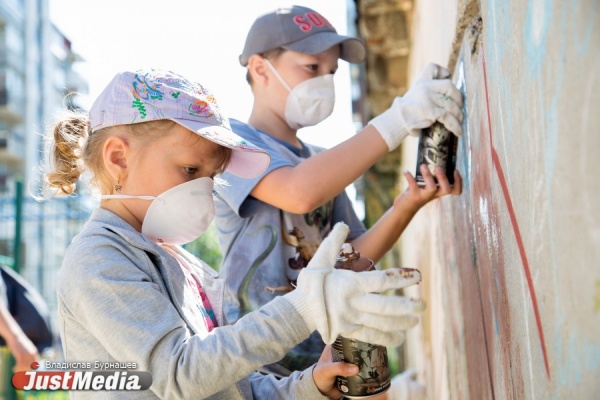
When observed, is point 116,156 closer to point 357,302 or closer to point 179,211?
point 179,211

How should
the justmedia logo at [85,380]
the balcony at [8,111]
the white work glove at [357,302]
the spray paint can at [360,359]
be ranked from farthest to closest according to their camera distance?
the balcony at [8,111] → the spray paint can at [360,359] → the justmedia logo at [85,380] → the white work glove at [357,302]

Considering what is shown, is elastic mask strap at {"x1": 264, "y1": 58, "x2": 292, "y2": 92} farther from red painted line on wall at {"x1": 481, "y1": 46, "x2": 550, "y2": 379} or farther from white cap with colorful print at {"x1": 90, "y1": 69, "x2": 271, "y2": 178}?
red painted line on wall at {"x1": 481, "y1": 46, "x2": 550, "y2": 379}

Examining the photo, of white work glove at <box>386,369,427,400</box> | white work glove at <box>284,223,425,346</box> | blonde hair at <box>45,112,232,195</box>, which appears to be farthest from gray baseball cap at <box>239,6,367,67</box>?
white work glove at <box>386,369,427,400</box>

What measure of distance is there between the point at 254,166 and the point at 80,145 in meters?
0.53

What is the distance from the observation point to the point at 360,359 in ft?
6.00

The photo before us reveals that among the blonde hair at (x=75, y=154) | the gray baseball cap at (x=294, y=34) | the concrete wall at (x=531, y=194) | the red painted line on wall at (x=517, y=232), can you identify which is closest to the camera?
the concrete wall at (x=531, y=194)

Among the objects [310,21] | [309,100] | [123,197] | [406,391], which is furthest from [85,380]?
[406,391]

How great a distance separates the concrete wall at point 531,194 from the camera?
1.01 meters

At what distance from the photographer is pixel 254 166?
2.32 m

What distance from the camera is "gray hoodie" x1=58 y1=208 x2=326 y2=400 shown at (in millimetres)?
1616

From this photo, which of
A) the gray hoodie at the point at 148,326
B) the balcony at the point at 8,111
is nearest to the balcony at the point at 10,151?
the balcony at the point at 8,111

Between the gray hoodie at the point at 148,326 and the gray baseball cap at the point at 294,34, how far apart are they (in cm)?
123

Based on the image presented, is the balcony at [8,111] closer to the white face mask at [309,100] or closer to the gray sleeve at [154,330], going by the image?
the white face mask at [309,100]

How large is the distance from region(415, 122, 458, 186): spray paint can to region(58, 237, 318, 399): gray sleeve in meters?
0.96
